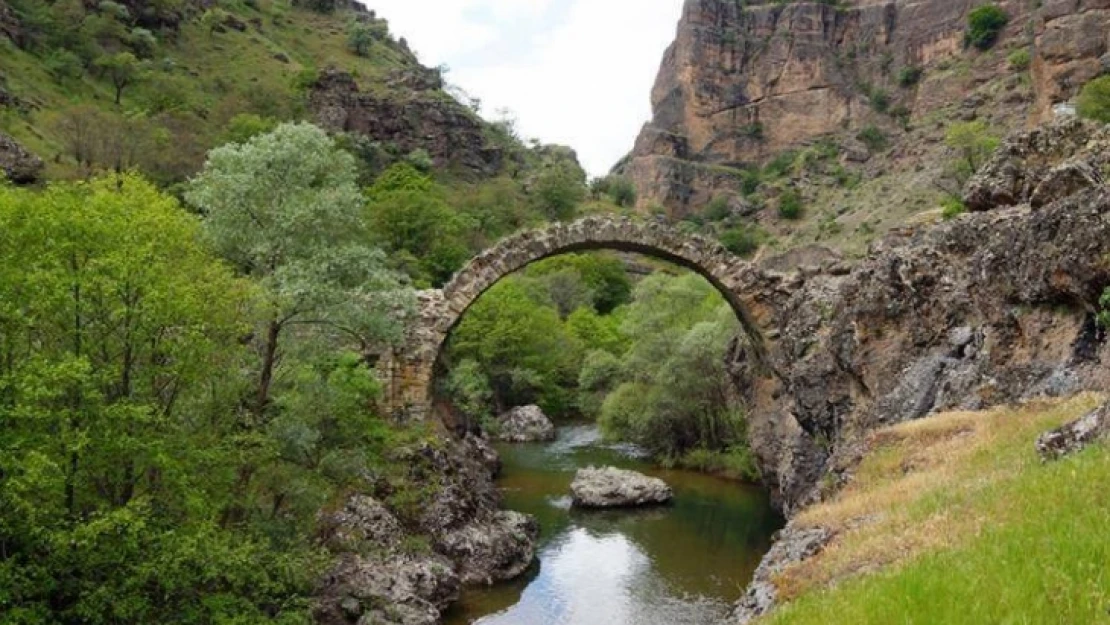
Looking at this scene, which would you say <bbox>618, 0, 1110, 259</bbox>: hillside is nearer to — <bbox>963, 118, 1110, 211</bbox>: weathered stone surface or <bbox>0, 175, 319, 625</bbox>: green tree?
<bbox>963, 118, 1110, 211</bbox>: weathered stone surface

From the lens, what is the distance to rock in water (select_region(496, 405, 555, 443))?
4275cm

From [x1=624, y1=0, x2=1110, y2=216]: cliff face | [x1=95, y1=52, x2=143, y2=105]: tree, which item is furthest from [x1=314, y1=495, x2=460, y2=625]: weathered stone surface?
[x1=624, y1=0, x2=1110, y2=216]: cliff face

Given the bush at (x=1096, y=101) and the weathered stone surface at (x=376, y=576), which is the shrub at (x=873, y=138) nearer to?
the bush at (x=1096, y=101)

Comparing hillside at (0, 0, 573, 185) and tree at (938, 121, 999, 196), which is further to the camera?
tree at (938, 121, 999, 196)

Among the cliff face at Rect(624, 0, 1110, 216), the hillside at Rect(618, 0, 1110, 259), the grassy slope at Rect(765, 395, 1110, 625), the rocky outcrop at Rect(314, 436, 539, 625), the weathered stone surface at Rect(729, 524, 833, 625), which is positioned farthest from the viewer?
the cliff face at Rect(624, 0, 1110, 216)

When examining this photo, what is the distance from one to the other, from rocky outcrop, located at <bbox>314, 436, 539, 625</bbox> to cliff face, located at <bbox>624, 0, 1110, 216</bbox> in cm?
7410

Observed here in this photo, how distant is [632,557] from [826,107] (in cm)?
9279

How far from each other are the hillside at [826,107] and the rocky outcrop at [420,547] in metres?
47.6

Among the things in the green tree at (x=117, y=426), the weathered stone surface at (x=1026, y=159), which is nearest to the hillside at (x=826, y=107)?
the weathered stone surface at (x=1026, y=159)

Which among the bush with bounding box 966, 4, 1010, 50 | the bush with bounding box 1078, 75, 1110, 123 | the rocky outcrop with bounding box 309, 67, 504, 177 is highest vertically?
the bush with bounding box 966, 4, 1010, 50

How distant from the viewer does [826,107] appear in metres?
106

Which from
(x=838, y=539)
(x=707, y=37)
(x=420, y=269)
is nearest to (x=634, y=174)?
(x=707, y=37)

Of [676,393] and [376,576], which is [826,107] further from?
[376,576]

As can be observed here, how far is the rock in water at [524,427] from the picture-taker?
140 feet
